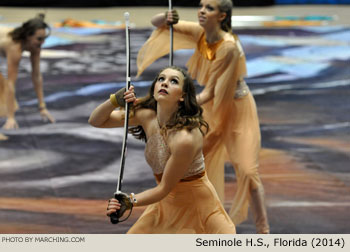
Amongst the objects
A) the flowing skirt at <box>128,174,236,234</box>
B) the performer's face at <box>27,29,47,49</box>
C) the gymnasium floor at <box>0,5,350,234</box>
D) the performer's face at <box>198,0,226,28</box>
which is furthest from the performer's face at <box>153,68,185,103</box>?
the performer's face at <box>27,29,47,49</box>

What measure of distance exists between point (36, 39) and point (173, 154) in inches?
152

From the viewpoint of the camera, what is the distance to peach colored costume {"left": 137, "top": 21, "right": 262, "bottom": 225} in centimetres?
574

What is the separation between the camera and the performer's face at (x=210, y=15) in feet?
18.9

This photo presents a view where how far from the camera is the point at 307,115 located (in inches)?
329

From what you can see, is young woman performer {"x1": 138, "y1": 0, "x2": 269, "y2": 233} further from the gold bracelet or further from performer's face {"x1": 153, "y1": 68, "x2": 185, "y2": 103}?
the gold bracelet

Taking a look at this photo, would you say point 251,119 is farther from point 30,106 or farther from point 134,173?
point 30,106

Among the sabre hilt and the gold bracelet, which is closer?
the sabre hilt

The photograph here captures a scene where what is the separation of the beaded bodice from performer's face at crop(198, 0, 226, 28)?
5.03ft

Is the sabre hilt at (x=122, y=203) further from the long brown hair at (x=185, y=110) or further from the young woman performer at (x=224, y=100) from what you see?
the young woman performer at (x=224, y=100)

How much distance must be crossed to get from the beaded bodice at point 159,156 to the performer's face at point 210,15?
1535 mm

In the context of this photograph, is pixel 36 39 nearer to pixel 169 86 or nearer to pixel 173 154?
pixel 169 86

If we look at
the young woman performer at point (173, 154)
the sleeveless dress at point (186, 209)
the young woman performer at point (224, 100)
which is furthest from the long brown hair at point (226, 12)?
the sleeveless dress at point (186, 209)

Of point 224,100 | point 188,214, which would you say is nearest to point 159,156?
point 188,214

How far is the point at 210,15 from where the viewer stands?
5777 mm
